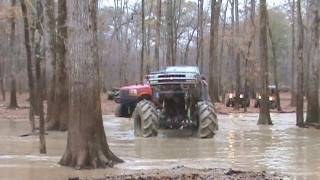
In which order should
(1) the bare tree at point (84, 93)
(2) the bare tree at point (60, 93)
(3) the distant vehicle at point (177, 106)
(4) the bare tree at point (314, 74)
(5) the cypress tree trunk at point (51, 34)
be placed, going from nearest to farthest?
(1) the bare tree at point (84, 93), (3) the distant vehicle at point (177, 106), (5) the cypress tree trunk at point (51, 34), (2) the bare tree at point (60, 93), (4) the bare tree at point (314, 74)

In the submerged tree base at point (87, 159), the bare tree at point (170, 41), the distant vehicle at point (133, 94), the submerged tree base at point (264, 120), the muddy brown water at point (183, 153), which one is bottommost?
the submerged tree base at point (264, 120)

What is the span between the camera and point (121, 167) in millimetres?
11297

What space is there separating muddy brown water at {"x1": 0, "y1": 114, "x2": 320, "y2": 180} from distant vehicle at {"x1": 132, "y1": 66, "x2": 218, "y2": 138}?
0.40 metres

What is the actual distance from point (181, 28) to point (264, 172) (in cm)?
5980

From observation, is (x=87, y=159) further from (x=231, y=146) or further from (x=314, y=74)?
(x=314, y=74)

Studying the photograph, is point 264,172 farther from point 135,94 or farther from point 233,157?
point 135,94

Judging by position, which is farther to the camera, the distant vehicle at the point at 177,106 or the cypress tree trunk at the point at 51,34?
the cypress tree trunk at the point at 51,34

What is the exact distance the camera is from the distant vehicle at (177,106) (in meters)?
17.7

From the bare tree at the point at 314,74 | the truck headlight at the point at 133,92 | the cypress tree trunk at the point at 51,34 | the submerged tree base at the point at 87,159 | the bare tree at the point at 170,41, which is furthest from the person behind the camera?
the bare tree at the point at 170,41

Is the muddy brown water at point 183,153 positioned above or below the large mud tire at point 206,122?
below

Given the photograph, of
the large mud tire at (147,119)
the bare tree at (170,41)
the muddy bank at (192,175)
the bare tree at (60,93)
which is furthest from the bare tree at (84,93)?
the bare tree at (170,41)

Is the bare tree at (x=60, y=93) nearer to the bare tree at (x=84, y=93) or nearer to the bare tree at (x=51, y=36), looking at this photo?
the bare tree at (x=51, y=36)

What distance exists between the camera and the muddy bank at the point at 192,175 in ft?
31.9

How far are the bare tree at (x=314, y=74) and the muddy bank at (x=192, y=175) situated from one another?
13.4 metres
